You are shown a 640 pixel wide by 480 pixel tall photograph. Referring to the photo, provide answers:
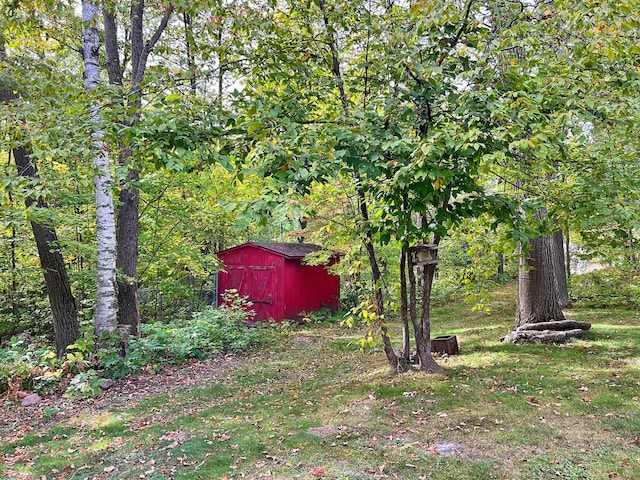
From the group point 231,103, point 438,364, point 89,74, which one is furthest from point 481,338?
point 89,74

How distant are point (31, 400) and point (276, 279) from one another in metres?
7.55

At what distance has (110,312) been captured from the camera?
244 inches

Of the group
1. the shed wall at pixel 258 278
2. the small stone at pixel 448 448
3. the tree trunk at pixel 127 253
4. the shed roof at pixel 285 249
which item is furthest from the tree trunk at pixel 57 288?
the shed roof at pixel 285 249

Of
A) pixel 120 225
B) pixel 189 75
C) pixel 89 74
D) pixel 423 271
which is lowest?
pixel 423 271

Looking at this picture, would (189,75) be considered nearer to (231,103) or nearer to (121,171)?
(231,103)

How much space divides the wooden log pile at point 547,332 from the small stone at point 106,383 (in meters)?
5.74

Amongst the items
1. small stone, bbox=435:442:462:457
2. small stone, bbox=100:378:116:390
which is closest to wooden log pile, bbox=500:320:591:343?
small stone, bbox=435:442:462:457

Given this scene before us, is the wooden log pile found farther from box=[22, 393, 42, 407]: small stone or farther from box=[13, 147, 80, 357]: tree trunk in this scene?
box=[13, 147, 80, 357]: tree trunk

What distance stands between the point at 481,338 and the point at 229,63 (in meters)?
5.71

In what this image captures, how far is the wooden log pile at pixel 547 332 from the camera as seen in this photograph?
627cm

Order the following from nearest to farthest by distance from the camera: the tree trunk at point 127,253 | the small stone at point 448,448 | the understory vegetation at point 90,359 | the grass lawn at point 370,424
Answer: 1. the grass lawn at point 370,424
2. the small stone at point 448,448
3. the understory vegetation at point 90,359
4. the tree trunk at point 127,253

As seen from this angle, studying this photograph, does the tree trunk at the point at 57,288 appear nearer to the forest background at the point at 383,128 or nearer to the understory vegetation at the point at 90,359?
the forest background at the point at 383,128

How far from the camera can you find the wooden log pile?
627 cm

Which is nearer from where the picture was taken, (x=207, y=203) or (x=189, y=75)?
(x=189, y=75)
